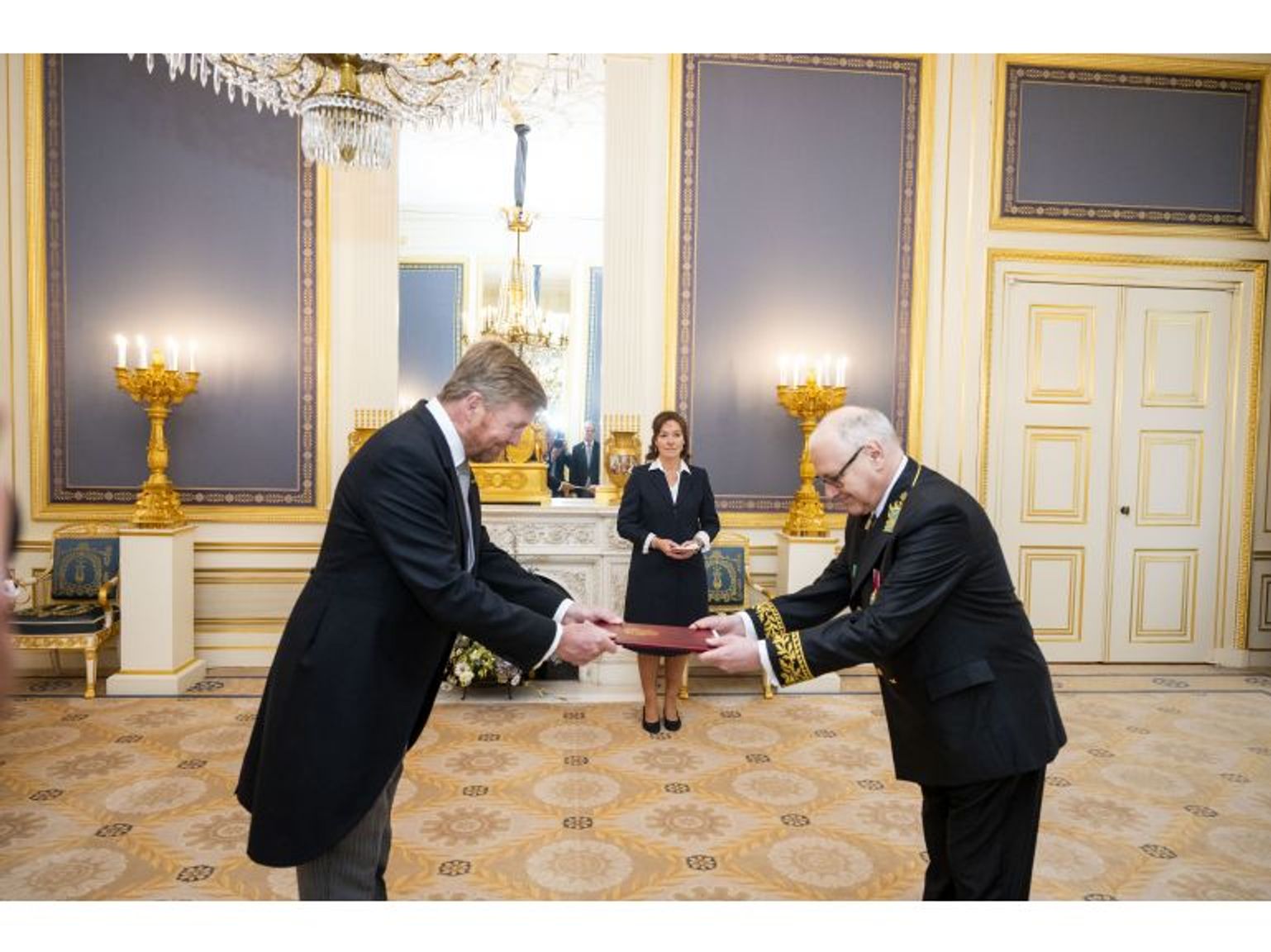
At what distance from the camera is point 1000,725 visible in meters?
2.13

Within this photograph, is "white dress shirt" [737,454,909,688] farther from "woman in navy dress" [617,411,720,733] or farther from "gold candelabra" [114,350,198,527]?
"gold candelabra" [114,350,198,527]

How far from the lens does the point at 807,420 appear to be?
5.86 m

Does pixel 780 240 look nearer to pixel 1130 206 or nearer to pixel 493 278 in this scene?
pixel 1130 206

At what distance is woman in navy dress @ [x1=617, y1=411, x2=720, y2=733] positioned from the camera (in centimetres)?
479

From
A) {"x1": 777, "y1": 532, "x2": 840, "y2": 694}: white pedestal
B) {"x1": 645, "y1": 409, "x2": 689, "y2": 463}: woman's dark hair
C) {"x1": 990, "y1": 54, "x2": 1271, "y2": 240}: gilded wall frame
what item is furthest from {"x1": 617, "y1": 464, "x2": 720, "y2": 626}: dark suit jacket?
{"x1": 990, "y1": 54, "x2": 1271, "y2": 240}: gilded wall frame

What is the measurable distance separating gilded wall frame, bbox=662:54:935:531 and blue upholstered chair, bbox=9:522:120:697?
13.2ft

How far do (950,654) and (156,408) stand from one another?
525 centimetres

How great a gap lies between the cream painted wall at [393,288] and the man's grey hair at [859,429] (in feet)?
12.6

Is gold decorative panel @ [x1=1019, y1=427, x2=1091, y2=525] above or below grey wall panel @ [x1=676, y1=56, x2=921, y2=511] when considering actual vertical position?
below

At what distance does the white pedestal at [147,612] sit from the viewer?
17.7ft

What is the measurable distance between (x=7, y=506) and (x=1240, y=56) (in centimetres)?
833

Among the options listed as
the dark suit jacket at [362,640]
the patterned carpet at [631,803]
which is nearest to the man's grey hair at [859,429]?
the dark suit jacket at [362,640]

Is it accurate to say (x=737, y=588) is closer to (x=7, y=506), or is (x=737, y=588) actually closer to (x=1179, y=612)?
(x=1179, y=612)

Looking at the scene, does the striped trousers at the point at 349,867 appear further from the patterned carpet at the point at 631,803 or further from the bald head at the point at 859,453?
the bald head at the point at 859,453
